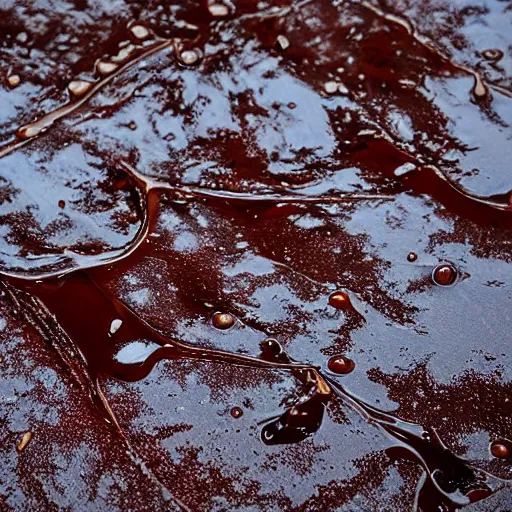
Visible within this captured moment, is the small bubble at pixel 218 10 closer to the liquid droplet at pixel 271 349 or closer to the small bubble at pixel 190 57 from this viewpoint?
the small bubble at pixel 190 57

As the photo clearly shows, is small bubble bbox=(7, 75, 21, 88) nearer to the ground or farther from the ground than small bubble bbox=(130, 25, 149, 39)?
nearer to the ground

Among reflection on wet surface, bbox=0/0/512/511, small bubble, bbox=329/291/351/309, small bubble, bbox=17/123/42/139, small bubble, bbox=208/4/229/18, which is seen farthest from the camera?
small bubble, bbox=208/4/229/18

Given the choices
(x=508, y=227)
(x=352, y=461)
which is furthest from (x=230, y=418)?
(x=508, y=227)

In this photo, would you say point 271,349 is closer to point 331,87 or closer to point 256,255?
point 256,255

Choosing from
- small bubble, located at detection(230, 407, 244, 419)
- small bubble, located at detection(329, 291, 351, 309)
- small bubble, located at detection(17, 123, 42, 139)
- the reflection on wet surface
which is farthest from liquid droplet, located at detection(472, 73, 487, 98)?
small bubble, located at detection(17, 123, 42, 139)

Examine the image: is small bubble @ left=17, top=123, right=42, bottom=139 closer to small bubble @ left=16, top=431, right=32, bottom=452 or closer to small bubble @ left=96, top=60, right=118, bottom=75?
small bubble @ left=96, top=60, right=118, bottom=75

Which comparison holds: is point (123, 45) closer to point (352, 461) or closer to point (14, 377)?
point (14, 377)

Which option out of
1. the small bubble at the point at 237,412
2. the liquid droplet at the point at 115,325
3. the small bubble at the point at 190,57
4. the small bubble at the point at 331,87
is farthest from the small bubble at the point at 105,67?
the small bubble at the point at 237,412
